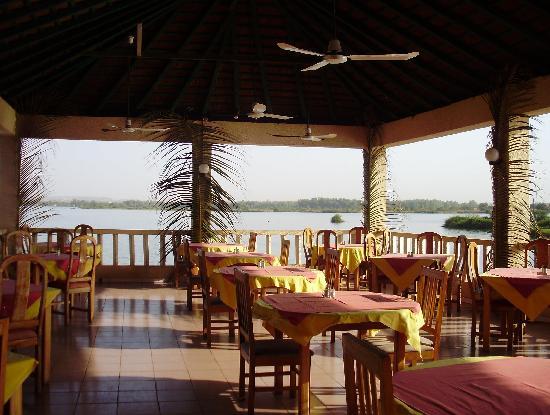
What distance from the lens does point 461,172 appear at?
13.8 metres

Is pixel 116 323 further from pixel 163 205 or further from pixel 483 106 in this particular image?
pixel 483 106

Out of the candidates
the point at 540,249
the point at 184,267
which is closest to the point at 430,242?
the point at 540,249

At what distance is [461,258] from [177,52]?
5.76 metres

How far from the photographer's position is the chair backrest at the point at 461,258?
938 centimetres

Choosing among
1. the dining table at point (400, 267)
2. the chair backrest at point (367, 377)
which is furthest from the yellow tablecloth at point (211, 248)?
the chair backrest at point (367, 377)

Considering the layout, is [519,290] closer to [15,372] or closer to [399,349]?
[399,349]

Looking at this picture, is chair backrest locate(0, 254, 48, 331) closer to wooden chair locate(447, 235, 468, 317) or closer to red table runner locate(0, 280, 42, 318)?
red table runner locate(0, 280, 42, 318)

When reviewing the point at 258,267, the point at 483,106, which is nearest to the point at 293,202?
the point at 483,106

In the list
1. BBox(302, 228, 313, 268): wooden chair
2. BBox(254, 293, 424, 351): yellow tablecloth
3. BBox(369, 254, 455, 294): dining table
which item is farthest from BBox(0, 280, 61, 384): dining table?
BBox(302, 228, 313, 268): wooden chair

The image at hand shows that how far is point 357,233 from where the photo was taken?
12.6m

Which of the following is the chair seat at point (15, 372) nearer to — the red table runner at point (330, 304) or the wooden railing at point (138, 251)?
the red table runner at point (330, 304)

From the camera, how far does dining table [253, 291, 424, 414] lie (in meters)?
4.30

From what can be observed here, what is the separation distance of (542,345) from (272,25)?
22.9 ft

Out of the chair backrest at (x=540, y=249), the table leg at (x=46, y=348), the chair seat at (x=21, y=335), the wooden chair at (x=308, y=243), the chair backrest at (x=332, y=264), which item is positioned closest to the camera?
the chair seat at (x=21, y=335)
